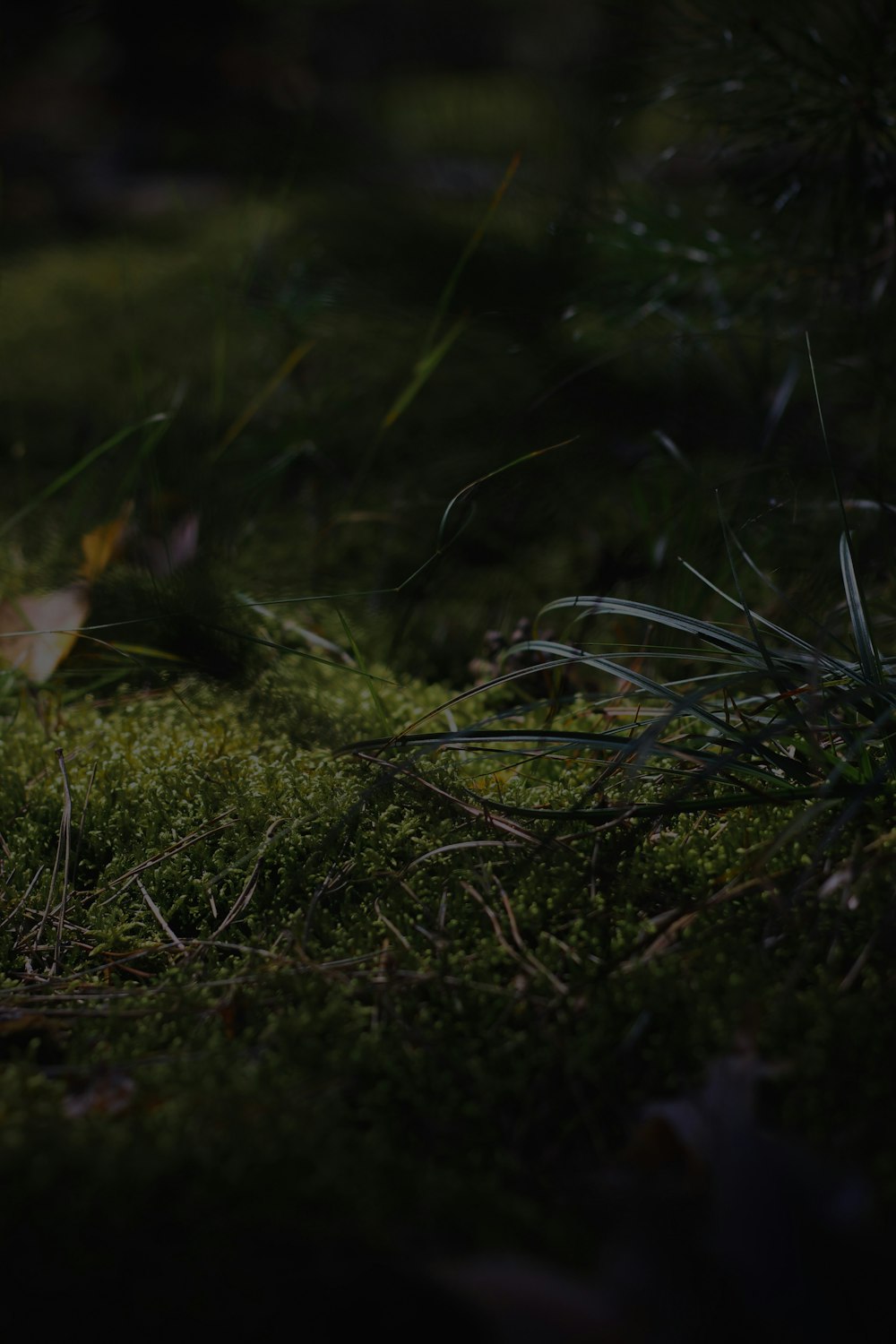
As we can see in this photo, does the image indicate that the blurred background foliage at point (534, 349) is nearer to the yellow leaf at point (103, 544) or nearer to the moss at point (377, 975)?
the yellow leaf at point (103, 544)

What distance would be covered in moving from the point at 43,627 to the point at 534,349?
101 cm

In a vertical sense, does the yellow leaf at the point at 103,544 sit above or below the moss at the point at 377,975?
above

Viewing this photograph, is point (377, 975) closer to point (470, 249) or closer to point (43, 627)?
point (43, 627)

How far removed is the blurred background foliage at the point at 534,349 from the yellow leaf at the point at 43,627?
193 millimetres

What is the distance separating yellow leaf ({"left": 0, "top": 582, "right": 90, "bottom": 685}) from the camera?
123cm

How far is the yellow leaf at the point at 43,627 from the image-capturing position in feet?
4.03

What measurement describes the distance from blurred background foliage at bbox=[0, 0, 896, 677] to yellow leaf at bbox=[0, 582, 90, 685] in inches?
7.6

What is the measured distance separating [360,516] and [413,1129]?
3.37ft

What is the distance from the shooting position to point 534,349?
1.74m

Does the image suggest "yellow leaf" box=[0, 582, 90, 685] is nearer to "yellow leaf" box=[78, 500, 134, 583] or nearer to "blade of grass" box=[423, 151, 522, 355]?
"yellow leaf" box=[78, 500, 134, 583]

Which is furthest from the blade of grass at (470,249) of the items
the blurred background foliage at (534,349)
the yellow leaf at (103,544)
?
the yellow leaf at (103,544)

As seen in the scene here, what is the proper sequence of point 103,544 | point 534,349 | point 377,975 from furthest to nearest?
point 534,349 < point 103,544 < point 377,975

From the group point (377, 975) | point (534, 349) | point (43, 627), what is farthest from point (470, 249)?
point (377, 975)

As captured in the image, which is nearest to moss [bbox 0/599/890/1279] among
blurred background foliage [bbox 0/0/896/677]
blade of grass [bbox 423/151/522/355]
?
blurred background foliage [bbox 0/0/896/677]
